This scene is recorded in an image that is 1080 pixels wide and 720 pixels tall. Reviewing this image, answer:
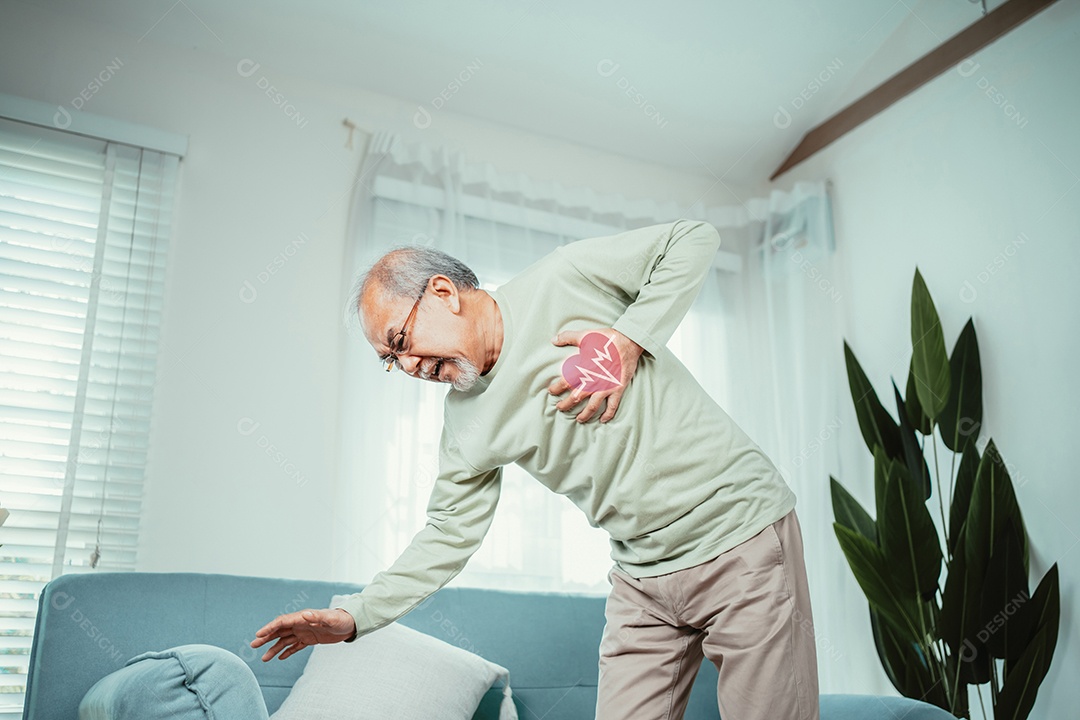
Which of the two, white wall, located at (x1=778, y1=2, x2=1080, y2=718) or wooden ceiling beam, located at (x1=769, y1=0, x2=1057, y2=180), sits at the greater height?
wooden ceiling beam, located at (x1=769, y1=0, x2=1057, y2=180)

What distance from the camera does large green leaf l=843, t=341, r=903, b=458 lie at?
277 centimetres

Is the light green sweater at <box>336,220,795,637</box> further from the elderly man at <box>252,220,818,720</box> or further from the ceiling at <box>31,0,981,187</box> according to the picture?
the ceiling at <box>31,0,981,187</box>

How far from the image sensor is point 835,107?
3.44 metres

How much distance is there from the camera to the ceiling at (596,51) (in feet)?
9.12

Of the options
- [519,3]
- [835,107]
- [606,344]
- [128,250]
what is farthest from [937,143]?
[128,250]

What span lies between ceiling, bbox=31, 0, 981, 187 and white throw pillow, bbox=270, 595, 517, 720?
6.00 ft

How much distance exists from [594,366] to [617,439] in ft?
0.40

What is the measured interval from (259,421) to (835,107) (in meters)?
2.47

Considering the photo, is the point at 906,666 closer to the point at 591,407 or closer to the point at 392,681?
the point at 392,681

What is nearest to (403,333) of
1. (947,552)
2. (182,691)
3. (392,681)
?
(182,691)

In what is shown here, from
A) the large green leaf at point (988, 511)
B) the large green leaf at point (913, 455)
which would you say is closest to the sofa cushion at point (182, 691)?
the large green leaf at point (988, 511)

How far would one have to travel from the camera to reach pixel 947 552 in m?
2.58

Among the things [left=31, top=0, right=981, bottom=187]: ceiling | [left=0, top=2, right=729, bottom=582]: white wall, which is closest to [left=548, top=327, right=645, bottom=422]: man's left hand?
[left=0, top=2, right=729, bottom=582]: white wall

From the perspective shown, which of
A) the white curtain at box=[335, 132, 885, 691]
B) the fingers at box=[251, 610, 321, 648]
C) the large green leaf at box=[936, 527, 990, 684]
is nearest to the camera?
the fingers at box=[251, 610, 321, 648]
